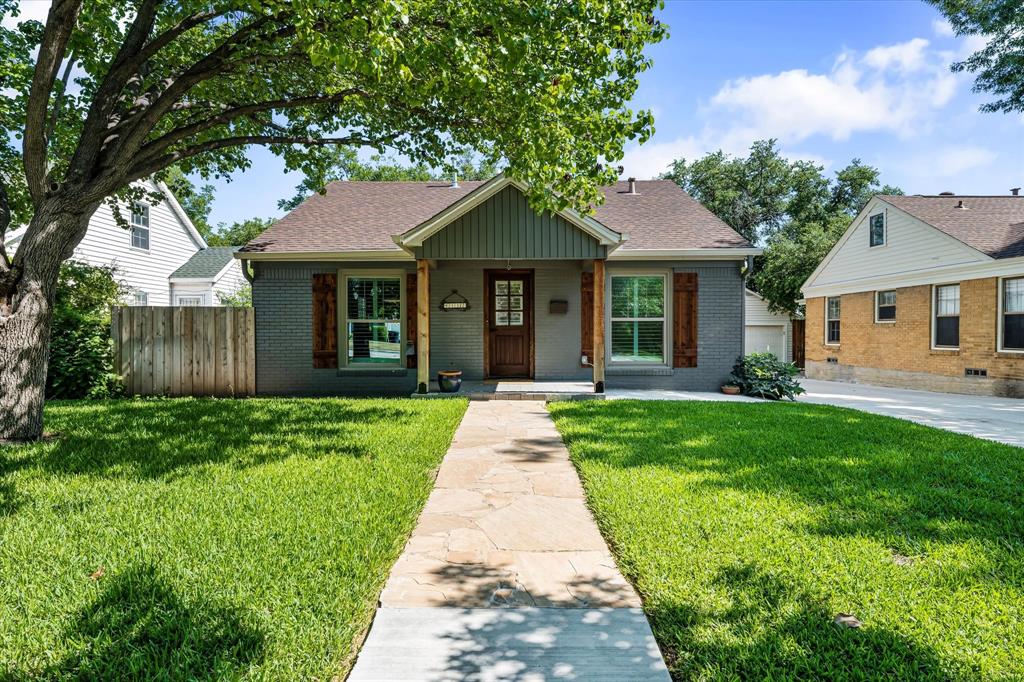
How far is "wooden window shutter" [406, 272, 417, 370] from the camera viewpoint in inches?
414

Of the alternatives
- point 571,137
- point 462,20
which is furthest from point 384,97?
point 571,137

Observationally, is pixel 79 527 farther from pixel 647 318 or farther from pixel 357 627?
pixel 647 318

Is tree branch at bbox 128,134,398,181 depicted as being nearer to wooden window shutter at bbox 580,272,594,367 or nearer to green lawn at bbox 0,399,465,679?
green lawn at bbox 0,399,465,679

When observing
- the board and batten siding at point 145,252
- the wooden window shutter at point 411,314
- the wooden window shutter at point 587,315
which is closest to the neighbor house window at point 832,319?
the wooden window shutter at point 587,315

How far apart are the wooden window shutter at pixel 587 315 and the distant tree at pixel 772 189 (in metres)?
17.1

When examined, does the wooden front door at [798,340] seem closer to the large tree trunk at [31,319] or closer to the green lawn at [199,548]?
the green lawn at [199,548]

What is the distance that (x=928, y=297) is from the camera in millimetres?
13711

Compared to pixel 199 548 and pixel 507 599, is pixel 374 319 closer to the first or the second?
pixel 199 548

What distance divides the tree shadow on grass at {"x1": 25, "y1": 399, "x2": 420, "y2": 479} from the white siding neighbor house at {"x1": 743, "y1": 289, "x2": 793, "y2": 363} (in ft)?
61.7

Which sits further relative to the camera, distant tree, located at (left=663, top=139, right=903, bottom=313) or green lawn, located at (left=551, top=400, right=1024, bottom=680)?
distant tree, located at (left=663, top=139, right=903, bottom=313)

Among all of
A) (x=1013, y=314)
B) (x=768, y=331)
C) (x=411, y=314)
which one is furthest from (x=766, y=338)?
(x=411, y=314)

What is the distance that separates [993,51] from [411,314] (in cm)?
1403

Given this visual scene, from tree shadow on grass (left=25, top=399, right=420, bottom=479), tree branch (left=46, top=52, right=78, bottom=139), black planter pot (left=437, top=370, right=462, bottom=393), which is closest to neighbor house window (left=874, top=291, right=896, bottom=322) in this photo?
black planter pot (left=437, top=370, right=462, bottom=393)

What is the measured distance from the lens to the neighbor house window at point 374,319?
35.1 ft
